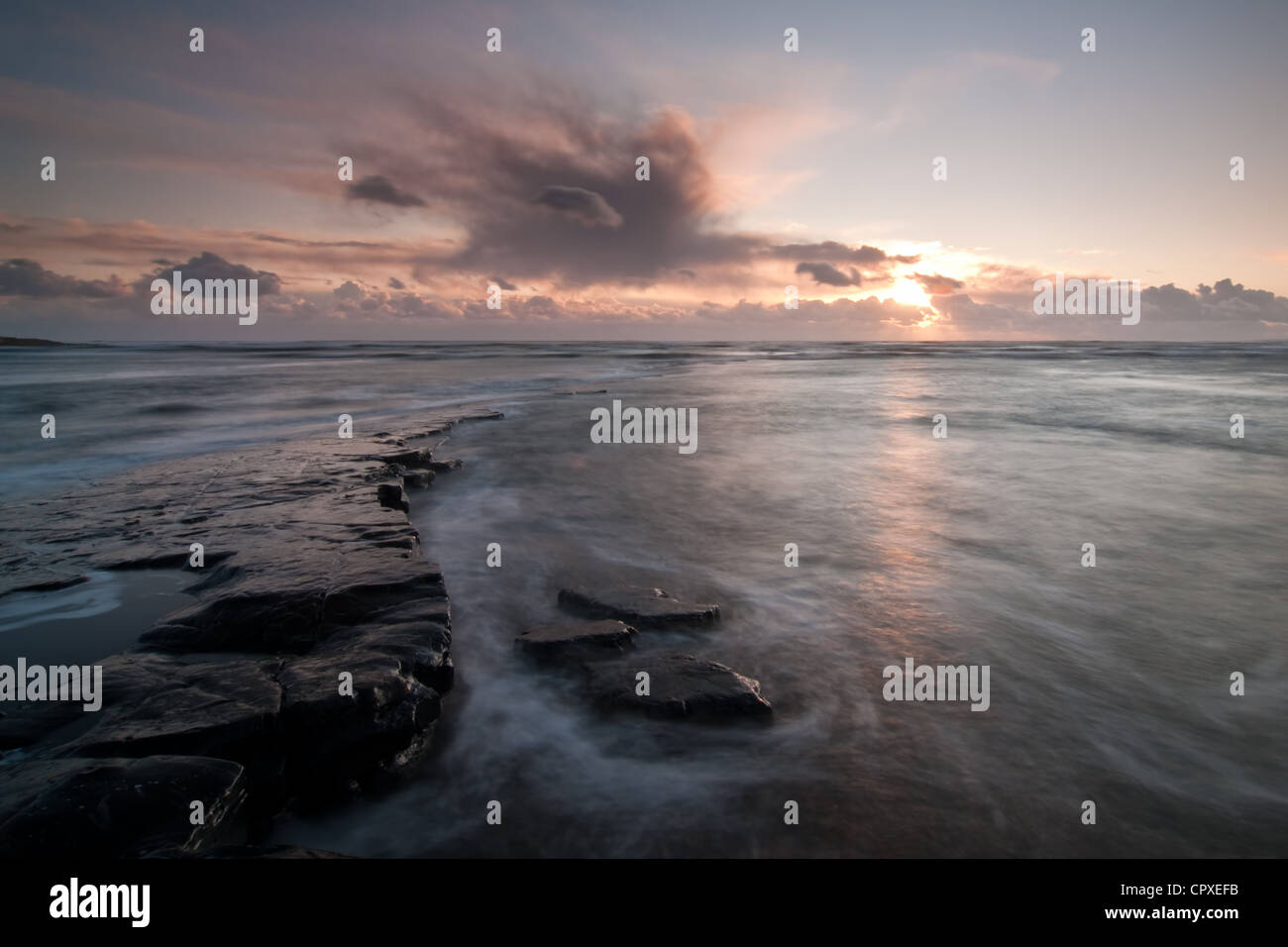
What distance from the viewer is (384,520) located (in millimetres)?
6902

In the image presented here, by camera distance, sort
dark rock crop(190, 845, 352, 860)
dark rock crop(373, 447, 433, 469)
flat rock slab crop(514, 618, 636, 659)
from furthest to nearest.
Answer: dark rock crop(373, 447, 433, 469) < flat rock slab crop(514, 618, 636, 659) < dark rock crop(190, 845, 352, 860)

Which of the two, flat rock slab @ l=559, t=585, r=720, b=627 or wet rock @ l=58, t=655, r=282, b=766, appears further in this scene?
flat rock slab @ l=559, t=585, r=720, b=627

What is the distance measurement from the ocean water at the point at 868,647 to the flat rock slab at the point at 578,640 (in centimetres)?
17

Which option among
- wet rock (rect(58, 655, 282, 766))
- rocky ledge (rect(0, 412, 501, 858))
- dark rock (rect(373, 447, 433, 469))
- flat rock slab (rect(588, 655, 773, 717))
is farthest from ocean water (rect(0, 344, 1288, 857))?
dark rock (rect(373, 447, 433, 469))

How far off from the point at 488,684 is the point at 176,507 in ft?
19.4

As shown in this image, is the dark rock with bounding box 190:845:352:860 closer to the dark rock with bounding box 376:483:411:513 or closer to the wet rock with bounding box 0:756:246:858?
the wet rock with bounding box 0:756:246:858

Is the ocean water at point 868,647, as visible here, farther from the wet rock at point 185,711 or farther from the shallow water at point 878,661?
the wet rock at point 185,711

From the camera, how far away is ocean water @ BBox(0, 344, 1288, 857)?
327 centimetres

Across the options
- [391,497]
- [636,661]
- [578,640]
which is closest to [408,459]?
[391,497]

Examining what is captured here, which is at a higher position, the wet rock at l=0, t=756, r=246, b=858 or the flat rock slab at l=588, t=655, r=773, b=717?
the wet rock at l=0, t=756, r=246, b=858

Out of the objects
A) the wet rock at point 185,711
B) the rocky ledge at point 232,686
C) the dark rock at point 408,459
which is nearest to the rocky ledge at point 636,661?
the rocky ledge at point 232,686

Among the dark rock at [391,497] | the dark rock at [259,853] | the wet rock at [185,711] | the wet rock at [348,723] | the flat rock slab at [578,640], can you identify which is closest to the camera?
the dark rock at [259,853]

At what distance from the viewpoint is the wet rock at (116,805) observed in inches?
99.5
